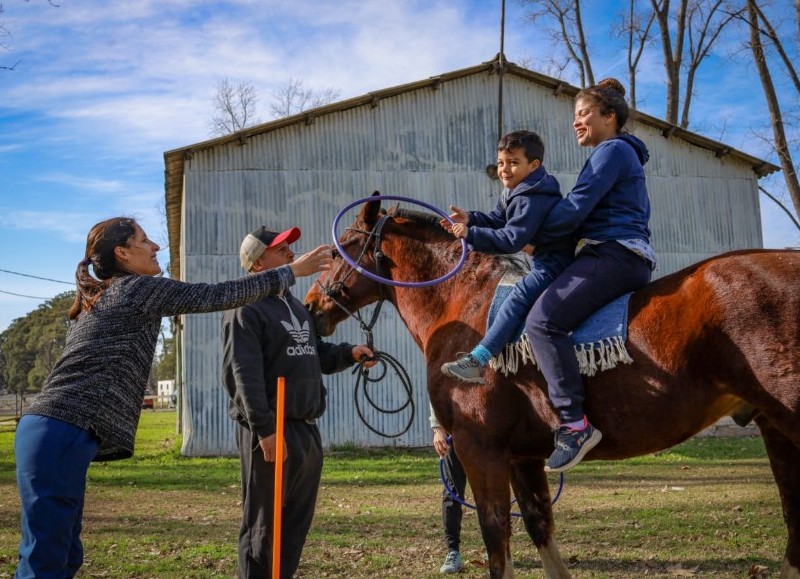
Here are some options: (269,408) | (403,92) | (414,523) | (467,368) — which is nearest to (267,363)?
(269,408)

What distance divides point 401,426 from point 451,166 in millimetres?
6474

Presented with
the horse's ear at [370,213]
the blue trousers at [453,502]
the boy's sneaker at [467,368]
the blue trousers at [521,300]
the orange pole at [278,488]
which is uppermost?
the horse's ear at [370,213]

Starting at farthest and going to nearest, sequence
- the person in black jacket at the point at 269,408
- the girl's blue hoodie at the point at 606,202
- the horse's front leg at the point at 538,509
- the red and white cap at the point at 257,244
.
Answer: the horse's front leg at the point at 538,509
the red and white cap at the point at 257,244
the person in black jacket at the point at 269,408
the girl's blue hoodie at the point at 606,202

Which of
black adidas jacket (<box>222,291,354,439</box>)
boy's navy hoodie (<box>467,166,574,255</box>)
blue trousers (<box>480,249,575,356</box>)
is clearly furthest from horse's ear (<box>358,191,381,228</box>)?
blue trousers (<box>480,249,575,356</box>)

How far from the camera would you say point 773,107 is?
64.7 ft

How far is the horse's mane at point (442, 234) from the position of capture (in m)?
5.38

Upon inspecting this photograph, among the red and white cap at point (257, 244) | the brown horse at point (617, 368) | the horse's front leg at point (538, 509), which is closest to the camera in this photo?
the brown horse at point (617, 368)

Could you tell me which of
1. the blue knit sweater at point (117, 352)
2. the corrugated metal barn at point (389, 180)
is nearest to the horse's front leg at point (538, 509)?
the blue knit sweater at point (117, 352)

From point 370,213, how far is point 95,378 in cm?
262

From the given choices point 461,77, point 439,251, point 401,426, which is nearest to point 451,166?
point 461,77

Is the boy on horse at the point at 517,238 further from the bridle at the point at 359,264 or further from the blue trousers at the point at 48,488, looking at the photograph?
the blue trousers at the point at 48,488

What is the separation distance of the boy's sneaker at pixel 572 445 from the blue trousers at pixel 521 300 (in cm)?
64

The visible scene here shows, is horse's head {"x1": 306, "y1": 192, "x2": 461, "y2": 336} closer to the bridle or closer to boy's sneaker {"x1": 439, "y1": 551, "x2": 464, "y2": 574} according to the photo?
the bridle

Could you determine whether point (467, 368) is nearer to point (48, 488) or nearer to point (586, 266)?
point (586, 266)
